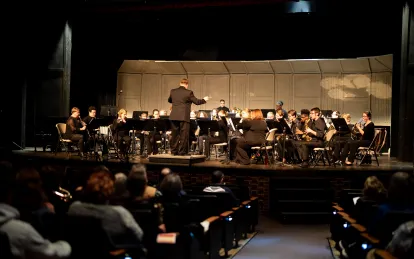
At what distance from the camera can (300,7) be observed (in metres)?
15.1

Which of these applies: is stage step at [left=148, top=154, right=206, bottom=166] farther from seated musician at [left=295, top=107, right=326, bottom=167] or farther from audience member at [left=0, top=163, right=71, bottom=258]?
audience member at [left=0, top=163, right=71, bottom=258]

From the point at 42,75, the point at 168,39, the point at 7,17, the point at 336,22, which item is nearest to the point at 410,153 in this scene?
the point at 336,22

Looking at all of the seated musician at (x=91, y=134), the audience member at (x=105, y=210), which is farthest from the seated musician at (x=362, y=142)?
the audience member at (x=105, y=210)

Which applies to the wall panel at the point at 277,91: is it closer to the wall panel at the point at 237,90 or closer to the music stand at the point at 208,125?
the wall panel at the point at 237,90

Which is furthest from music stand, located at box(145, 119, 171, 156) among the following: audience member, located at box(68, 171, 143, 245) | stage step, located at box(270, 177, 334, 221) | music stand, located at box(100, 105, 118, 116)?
audience member, located at box(68, 171, 143, 245)

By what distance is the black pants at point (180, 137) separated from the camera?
11.8m

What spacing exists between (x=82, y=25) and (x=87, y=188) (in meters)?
14.1

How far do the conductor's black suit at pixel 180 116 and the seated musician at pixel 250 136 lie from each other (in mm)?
1140

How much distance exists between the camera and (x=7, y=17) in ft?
51.7

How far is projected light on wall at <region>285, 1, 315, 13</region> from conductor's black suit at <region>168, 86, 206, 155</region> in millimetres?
4813

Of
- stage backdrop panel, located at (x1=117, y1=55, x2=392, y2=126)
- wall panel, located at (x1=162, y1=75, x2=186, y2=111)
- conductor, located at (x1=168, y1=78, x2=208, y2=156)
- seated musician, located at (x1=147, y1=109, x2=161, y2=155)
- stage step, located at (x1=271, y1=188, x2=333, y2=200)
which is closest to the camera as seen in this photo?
stage step, located at (x1=271, y1=188, x2=333, y2=200)

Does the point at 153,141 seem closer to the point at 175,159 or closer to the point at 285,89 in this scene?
the point at 175,159

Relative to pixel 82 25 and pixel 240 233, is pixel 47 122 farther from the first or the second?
pixel 240 233

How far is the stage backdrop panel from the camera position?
1808 cm
